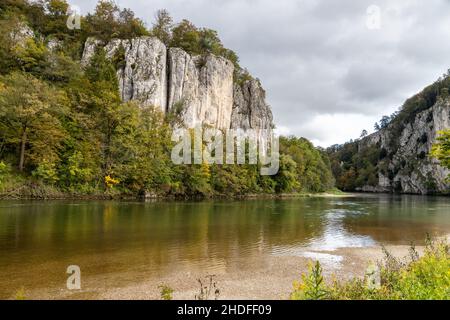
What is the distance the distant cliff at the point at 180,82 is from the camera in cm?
6750

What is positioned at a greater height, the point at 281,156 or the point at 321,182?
the point at 281,156

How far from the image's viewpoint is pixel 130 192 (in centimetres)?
4944

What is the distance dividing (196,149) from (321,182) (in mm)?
52178

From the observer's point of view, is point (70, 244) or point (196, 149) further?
point (196, 149)

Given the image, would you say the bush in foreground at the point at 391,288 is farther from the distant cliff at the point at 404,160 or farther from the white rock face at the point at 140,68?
the distant cliff at the point at 404,160

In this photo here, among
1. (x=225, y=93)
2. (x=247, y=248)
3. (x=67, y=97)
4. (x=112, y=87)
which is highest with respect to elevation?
(x=225, y=93)

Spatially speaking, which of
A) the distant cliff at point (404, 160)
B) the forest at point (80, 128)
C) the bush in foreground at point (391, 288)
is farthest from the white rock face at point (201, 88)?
the distant cliff at point (404, 160)

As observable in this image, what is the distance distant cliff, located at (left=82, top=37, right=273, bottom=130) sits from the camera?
67.5 m

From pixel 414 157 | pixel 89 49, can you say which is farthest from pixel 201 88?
pixel 414 157

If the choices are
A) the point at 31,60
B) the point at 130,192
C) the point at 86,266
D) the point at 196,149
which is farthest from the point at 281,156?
the point at 86,266

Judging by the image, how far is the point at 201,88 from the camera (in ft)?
266

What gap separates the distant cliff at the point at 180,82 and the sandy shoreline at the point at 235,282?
2283 inches

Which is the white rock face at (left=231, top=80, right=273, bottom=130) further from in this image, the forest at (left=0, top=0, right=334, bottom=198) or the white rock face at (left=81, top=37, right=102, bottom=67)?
the white rock face at (left=81, top=37, right=102, bottom=67)

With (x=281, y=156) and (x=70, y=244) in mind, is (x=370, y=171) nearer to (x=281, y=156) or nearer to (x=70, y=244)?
(x=281, y=156)
